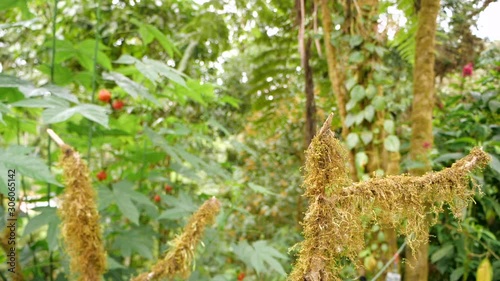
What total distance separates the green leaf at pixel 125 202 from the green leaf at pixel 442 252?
2.91 feet

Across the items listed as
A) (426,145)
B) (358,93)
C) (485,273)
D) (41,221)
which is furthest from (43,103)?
(485,273)

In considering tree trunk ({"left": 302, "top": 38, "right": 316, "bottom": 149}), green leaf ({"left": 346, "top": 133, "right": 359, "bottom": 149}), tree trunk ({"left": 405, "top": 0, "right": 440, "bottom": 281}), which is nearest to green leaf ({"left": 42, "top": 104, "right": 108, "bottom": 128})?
tree trunk ({"left": 302, "top": 38, "right": 316, "bottom": 149})

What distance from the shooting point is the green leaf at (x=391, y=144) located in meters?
1.12

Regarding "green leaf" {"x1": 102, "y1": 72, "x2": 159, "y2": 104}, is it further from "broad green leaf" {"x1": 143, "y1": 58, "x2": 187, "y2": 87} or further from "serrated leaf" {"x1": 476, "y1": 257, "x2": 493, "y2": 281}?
"serrated leaf" {"x1": 476, "y1": 257, "x2": 493, "y2": 281}

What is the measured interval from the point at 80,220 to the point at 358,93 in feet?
2.90

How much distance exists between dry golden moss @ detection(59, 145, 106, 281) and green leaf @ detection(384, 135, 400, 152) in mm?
859

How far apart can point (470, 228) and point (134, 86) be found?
0.93 m

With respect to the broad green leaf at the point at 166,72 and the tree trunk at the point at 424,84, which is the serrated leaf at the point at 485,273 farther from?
the broad green leaf at the point at 166,72

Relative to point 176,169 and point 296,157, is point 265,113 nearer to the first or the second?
point 296,157

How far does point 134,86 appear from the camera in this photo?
854 millimetres

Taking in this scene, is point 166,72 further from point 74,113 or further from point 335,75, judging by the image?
point 335,75

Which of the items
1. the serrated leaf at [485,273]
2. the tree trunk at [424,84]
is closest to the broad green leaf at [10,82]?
the tree trunk at [424,84]

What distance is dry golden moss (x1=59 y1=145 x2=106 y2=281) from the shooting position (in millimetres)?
410

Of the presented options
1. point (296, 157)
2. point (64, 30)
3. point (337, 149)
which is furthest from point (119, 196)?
point (296, 157)
